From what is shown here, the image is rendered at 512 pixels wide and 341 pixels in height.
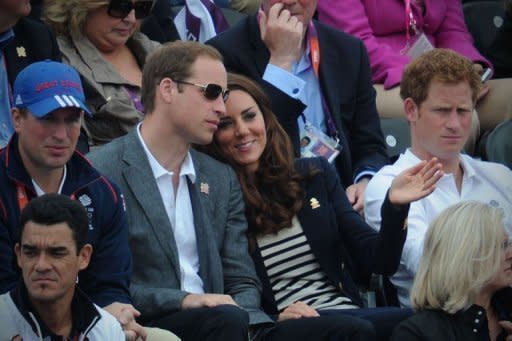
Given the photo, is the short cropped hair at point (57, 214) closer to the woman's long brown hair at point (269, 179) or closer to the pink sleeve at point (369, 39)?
the woman's long brown hair at point (269, 179)

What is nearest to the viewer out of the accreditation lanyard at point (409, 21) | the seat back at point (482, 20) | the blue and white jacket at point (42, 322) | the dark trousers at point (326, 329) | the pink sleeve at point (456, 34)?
the blue and white jacket at point (42, 322)

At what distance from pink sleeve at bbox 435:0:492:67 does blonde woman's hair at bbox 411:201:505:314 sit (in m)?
3.13

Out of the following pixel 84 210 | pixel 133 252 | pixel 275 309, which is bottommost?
pixel 275 309

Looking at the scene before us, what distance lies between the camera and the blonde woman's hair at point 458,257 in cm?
561

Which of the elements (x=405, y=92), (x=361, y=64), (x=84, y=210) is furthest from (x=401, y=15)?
(x=84, y=210)

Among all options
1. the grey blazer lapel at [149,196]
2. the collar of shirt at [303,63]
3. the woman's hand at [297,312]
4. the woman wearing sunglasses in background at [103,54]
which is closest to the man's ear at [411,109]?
the collar of shirt at [303,63]

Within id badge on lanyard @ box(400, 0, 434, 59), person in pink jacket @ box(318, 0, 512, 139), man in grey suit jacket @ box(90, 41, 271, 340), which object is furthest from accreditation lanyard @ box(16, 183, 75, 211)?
id badge on lanyard @ box(400, 0, 434, 59)

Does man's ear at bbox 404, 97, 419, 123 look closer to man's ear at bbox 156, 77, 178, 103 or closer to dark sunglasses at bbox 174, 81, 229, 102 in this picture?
dark sunglasses at bbox 174, 81, 229, 102

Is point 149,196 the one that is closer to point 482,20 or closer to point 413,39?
point 413,39

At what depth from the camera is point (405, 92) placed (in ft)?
22.5

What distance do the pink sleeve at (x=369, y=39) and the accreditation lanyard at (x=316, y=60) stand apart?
2.99ft

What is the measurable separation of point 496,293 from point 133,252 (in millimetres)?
1574

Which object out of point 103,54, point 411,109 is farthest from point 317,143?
point 103,54

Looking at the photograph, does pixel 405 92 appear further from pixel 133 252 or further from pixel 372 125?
pixel 133 252
